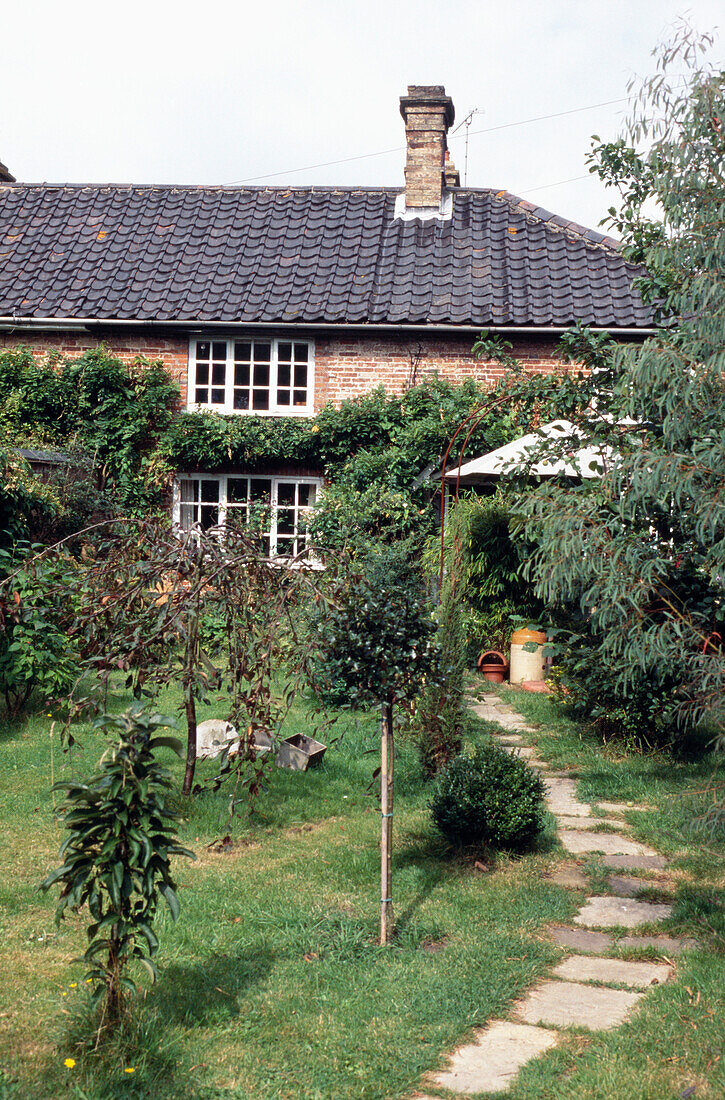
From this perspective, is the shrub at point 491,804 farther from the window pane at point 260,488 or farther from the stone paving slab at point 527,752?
the window pane at point 260,488

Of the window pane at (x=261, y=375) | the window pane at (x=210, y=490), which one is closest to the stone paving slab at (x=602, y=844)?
the window pane at (x=210, y=490)

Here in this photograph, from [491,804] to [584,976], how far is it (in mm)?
1351

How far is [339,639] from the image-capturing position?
4750 mm

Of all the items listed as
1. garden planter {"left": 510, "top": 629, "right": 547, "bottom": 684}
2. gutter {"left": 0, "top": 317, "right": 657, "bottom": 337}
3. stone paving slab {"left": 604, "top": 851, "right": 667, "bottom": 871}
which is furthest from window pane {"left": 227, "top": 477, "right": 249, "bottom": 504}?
stone paving slab {"left": 604, "top": 851, "right": 667, "bottom": 871}

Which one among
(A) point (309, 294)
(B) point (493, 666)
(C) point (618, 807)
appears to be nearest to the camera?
(C) point (618, 807)

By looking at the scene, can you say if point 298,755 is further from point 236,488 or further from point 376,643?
point 236,488

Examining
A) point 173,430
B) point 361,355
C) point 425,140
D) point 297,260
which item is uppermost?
point 425,140

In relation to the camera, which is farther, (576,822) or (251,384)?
(251,384)

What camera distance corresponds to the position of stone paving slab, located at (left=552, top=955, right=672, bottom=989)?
4.14m

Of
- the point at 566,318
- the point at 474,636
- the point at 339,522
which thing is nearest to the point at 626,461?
the point at 474,636

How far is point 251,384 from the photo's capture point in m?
14.8

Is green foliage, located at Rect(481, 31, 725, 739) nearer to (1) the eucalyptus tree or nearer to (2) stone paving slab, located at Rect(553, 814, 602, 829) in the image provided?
(1) the eucalyptus tree

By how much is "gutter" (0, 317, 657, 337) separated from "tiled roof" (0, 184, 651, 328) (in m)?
0.08

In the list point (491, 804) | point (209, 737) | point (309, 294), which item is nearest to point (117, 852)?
point (491, 804)
